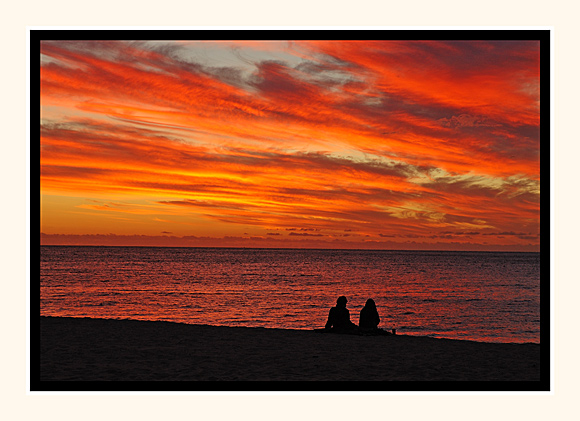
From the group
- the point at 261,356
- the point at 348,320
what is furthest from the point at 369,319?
the point at 261,356

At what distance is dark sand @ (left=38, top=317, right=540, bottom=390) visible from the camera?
1116 centimetres

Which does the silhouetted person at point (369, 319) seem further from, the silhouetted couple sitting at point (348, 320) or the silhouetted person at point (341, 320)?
the silhouetted person at point (341, 320)

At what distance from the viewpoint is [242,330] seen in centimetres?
1719

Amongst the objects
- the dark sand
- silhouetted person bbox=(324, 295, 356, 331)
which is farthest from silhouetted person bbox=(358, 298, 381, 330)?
the dark sand

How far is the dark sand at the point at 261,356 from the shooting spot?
11.2 metres

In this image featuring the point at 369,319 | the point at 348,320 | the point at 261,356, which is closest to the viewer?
the point at 261,356

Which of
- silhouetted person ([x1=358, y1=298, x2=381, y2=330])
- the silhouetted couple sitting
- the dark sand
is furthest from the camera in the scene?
silhouetted person ([x1=358, y1=298, x2=381, y2=330])

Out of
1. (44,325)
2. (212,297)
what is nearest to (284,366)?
(44,325)

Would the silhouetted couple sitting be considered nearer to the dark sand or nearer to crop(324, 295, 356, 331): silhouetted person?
crop(324, 295, 356, 331): silhouetted person

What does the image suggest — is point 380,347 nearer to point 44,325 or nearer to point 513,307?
point 44,325

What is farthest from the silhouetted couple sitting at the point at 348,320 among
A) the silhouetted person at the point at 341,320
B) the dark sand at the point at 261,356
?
the dark sand at the point at 261,356

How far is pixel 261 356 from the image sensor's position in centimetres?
1294

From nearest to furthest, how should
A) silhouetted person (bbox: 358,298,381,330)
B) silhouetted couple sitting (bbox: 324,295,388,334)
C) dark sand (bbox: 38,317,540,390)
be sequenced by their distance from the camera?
dark sand (bbox: 38,317,540,390), silhouetted couple sitting (bbox: 324,295,388,334), silhouetted person (bbox: 358,298,381,330)

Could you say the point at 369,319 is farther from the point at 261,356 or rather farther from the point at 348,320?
the point at 261,356
